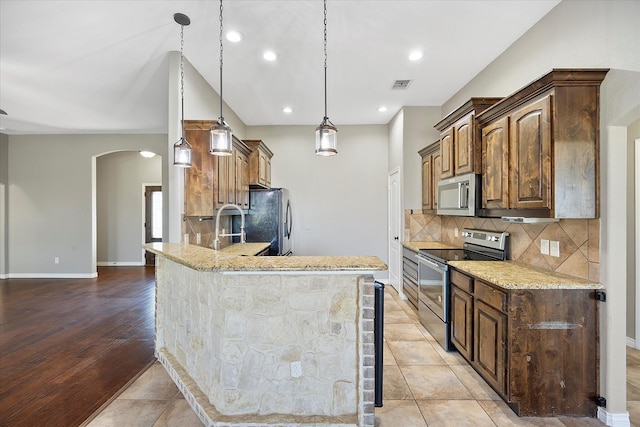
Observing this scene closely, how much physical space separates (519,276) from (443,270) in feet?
2.62

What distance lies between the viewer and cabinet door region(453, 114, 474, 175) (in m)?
3.10

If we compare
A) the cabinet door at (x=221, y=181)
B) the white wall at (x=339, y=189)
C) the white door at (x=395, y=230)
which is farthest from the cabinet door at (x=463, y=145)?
the cabinet door at (x=221, y=181)

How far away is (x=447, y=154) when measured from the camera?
11.8 ft

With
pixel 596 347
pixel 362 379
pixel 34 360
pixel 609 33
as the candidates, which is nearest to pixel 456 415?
pixel 362 379

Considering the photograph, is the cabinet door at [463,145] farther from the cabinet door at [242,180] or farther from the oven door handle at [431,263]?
the cabinet door at [242,180]

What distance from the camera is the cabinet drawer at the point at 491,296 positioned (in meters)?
2.16

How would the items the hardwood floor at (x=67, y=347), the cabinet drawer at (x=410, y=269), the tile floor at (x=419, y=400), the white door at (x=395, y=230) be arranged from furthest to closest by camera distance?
the white door at (x=395, y=230) → the cabinet drawer at (x=410, y=269) → the hardwood floor at (x=67, y=347) → the tile floor at (x=419, y=400)

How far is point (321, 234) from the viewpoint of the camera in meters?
5.91

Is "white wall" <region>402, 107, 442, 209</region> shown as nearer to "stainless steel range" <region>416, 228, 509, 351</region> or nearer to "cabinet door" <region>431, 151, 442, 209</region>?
"cabinet door" <region>431, 151, 442, 209</region>

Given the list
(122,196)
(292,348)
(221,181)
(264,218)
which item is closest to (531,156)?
(292,348)

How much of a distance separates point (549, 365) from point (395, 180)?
371 cm

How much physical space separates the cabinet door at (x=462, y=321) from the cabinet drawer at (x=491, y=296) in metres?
0.17

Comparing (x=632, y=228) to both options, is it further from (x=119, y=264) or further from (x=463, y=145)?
(x=119, y=264)

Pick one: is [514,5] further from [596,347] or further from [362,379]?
[362,379]
